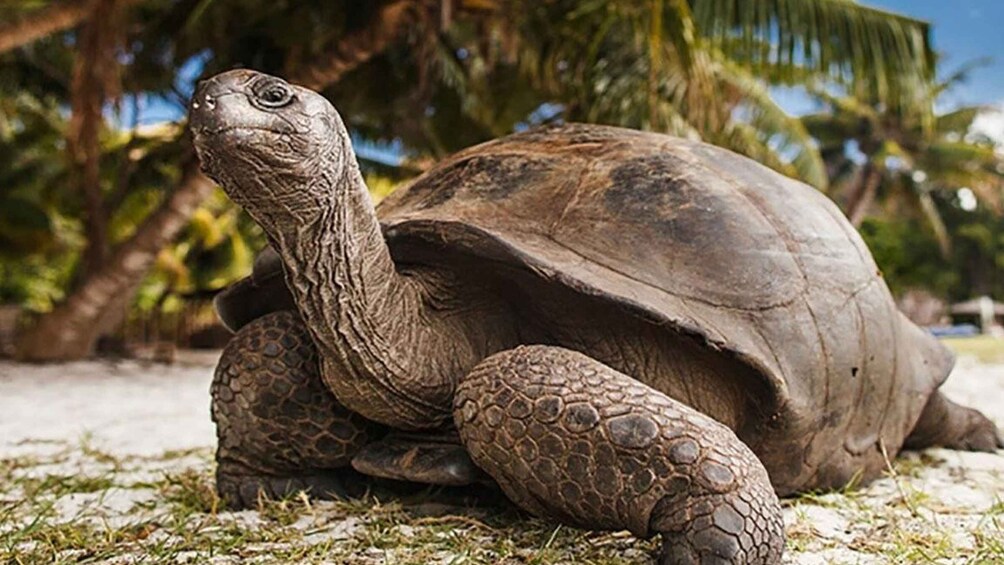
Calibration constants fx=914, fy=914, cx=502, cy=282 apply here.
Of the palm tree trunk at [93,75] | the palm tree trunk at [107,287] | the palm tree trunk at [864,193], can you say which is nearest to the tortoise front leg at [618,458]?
the palm tree trunk at [93,75]

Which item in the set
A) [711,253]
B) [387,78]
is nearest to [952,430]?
[711,253]

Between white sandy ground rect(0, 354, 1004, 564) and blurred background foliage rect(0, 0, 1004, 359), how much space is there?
315 centimetres

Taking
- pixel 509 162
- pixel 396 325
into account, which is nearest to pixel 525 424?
pixel 396 325

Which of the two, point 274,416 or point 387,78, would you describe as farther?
point 387,78

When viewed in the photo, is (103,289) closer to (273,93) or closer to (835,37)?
(835,37)

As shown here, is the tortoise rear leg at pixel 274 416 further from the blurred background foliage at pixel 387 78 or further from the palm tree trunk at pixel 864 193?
the palm tree trunk at pixel 864 193

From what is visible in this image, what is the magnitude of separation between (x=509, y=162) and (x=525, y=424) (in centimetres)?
80

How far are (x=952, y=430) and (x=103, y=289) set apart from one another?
7.92 m

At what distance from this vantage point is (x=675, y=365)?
1.95 m

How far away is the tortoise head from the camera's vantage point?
146 cm

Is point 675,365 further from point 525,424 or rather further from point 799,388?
point 525,424

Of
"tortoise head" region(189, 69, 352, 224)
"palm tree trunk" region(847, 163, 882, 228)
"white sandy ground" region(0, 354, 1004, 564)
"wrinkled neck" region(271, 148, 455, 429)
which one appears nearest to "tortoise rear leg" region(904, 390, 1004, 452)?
"white sandy ground" region(0, 354, 1004, 564)

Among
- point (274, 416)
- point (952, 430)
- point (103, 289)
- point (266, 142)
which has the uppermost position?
point (266, 142)

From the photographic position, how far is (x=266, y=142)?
4.86 ft
